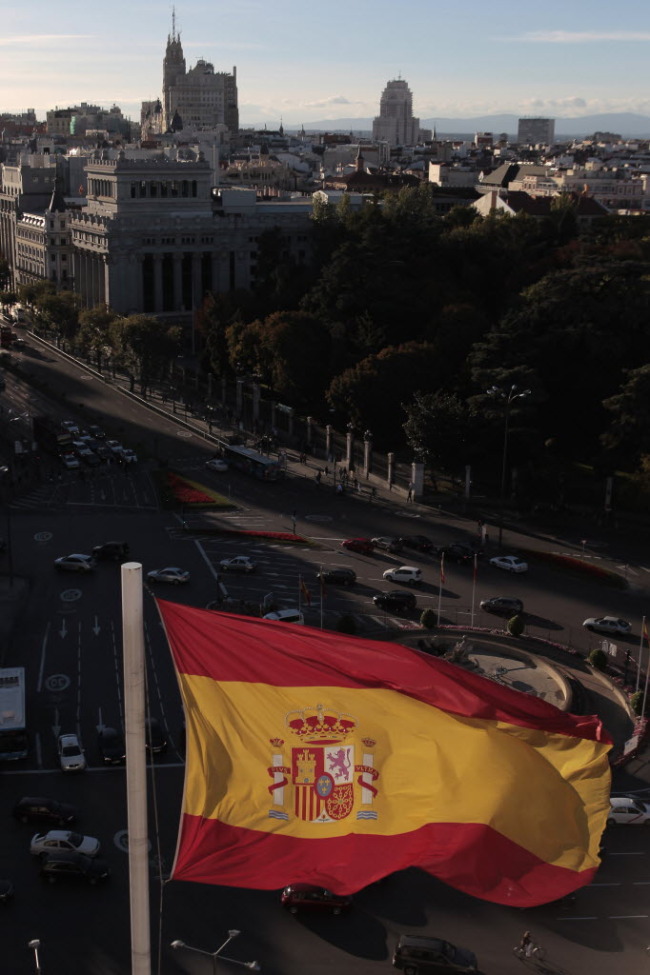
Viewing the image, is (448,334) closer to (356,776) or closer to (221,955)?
(221,955)

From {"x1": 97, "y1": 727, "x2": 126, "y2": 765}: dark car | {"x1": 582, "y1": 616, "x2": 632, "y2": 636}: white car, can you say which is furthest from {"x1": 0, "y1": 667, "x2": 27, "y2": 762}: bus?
{"x1": 582, "y1": 616, "x2": 632, "y2": 636}: white car

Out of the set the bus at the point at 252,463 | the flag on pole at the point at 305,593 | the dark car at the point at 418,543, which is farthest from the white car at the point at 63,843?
the bus at the point at 252,463

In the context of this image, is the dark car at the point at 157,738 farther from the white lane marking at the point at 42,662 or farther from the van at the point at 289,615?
the van at the point at 289,615

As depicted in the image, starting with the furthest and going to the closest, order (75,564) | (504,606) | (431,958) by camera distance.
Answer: (75,564)
(504,606)
(431,958)

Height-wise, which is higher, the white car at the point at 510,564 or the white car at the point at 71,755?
the white car at the point at 510,564

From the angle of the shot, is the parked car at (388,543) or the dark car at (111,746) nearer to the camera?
the dark car at (111,746)

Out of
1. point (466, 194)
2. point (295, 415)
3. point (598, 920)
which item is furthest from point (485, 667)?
point (466, 194)

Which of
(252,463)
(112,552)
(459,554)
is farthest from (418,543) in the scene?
(252,463)
